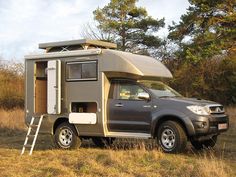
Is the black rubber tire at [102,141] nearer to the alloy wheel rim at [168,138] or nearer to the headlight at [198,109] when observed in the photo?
the alloy wheel rim at [168,138]

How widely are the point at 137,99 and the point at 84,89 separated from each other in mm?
1679

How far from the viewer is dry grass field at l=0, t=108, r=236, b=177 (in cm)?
908

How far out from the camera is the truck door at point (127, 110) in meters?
12.3

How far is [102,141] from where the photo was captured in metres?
14.8

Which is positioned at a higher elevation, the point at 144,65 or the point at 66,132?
the point at 144,65

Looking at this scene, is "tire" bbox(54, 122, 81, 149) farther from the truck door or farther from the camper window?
the camper window

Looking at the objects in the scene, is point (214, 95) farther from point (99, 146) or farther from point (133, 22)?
point (99, 146)

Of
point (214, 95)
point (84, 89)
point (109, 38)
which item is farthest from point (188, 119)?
point (109, 38)

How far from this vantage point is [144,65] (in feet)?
42.2

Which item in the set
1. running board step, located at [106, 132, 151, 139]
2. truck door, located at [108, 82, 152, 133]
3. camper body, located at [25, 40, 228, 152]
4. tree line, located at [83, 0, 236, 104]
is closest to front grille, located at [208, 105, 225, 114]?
camper body, located at [25, 40, 228, 152]

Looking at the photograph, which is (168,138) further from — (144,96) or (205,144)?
(205,144)

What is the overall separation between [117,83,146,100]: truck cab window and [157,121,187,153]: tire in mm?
1177

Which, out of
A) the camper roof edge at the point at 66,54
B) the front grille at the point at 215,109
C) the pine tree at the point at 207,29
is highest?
the pine tree at the point at 207,29

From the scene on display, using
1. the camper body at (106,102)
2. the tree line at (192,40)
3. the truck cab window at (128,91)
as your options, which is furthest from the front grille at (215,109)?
the tree line at (192,40)
